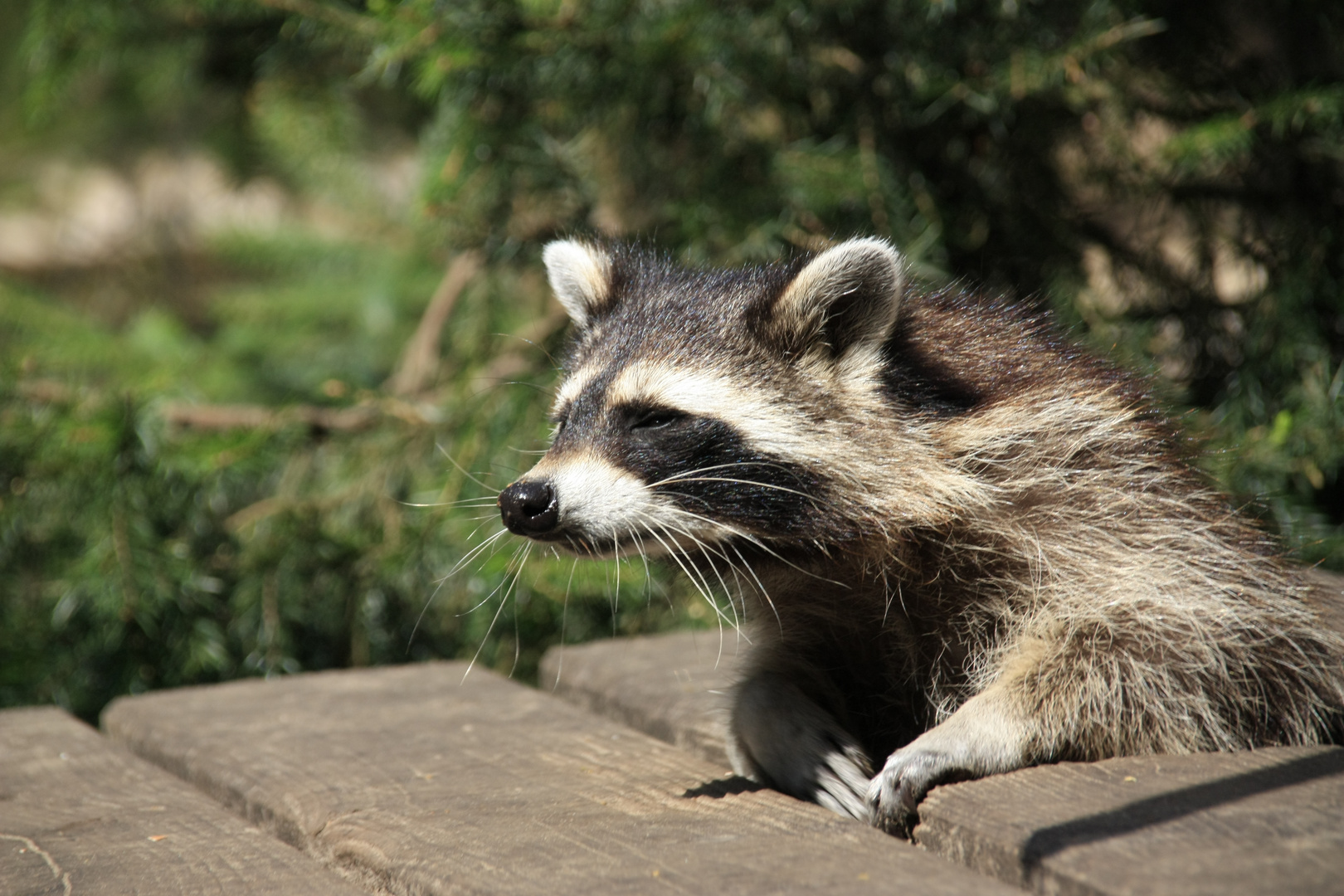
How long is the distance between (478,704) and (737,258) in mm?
1750

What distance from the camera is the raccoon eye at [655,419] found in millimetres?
2344

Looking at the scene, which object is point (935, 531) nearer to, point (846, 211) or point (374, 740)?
point (374, 740)

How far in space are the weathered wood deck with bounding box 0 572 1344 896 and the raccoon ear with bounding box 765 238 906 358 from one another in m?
0.78

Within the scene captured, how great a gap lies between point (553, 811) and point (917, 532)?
2.68 feet

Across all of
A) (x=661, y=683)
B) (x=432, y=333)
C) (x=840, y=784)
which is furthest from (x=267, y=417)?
(x=840, y=784)

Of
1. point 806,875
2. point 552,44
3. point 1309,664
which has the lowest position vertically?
point 806,875

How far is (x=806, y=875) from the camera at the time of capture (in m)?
1.63

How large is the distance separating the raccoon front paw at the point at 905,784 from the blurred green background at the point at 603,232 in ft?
4.68

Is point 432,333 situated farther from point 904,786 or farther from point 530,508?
point 904,786

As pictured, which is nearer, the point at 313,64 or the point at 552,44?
the point at 552,44

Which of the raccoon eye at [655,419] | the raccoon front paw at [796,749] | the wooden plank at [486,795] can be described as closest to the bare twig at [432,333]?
the wooden plank at [486,795]

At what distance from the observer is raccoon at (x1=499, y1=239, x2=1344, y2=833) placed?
215cm

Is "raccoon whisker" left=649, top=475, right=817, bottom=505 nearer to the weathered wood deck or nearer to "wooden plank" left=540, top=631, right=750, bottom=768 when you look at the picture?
"wooden plank" left=540, top=631, right=750, bottom=768

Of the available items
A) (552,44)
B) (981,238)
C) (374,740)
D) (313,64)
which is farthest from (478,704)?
(313,64)
